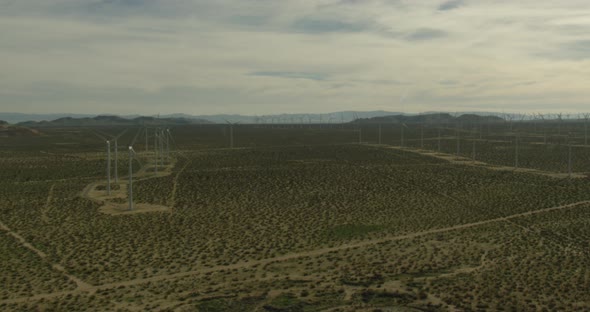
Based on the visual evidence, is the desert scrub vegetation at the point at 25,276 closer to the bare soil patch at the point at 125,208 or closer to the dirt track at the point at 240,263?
the dirt track at the point at 240,263

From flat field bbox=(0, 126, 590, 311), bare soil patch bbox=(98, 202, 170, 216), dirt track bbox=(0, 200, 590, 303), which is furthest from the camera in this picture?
bare soil patch bbox=(98, 202, 170, 216)

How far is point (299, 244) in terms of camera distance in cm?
2286

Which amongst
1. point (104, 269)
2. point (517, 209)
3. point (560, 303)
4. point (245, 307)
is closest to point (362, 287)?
point (245, 307)

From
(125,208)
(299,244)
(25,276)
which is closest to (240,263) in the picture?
(299,244)

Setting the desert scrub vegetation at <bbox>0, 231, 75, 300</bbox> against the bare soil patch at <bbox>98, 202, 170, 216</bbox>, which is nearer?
the desert scrub vegetation at <bbox>0, 231, 75, 300</bbox>

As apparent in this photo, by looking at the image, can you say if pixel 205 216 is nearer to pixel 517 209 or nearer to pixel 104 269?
pixel 104 269

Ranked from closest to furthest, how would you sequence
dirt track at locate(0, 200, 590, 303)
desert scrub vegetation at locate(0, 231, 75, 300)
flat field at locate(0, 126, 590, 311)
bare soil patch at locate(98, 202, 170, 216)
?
flat field at locate(0, 126, 590, 311) < desert scrub vegetation at locate(0, 231, 75, 300) < dirt track at locate(0, 200, 590, 303) < bare soil patch at locate(98, 202, 170, 216)

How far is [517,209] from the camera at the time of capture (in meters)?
30.4

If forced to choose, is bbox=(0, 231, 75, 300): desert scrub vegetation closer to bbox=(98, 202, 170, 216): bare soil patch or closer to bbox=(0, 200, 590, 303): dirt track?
bbox=(0, 200, 590, 303): dirt track

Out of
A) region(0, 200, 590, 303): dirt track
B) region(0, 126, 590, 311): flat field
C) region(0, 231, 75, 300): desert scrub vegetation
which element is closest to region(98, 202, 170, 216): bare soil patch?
region(0, 126, 590, 311): flat field

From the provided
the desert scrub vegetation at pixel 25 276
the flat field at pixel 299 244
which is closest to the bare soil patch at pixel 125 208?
the flat field at pixel 299 244

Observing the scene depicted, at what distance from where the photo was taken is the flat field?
Answer: 52.9ft

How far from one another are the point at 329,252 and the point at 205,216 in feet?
31.6

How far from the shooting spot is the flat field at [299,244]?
52.9 ft
